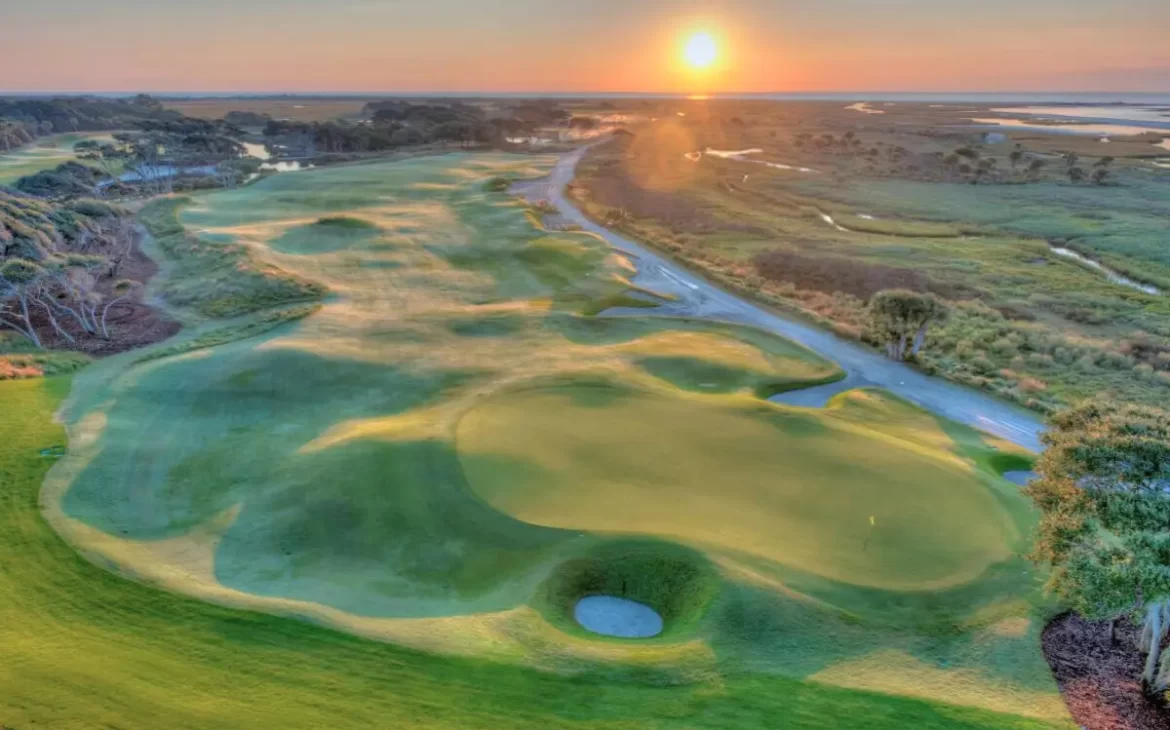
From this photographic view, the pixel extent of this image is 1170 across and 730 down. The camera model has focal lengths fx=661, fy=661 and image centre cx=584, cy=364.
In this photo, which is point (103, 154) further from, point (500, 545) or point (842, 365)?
point (500, 545)

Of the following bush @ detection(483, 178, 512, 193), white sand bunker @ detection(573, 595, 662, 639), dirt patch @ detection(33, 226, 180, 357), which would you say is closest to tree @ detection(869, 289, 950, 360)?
white sand bunker @ detection(573, 595, 662, 639)

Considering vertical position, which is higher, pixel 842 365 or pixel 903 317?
pixel 903 317

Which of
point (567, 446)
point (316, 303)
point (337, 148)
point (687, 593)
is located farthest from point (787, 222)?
point (337, 148)

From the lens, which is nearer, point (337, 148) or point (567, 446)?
point (567, 446)

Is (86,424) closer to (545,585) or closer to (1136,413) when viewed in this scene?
(545,585)

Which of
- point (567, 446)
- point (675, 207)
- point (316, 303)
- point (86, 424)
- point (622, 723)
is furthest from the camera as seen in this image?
point (675, 207)

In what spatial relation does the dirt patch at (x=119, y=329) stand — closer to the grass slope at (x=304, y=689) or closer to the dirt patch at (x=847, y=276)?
the grass slope at (x=304, y=689)

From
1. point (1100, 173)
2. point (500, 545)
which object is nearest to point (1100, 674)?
point (500, 545)
